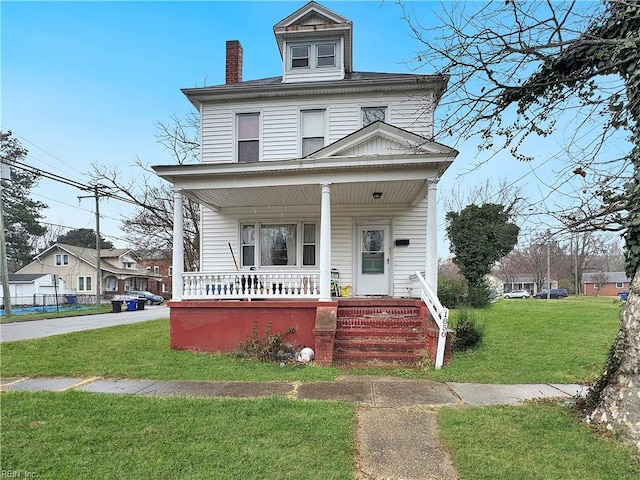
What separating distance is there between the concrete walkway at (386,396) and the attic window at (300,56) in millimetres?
9192

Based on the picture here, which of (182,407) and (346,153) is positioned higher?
(346,153)

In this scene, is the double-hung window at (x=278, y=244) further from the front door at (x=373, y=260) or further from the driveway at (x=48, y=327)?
the driveway at (x=48, y=327)

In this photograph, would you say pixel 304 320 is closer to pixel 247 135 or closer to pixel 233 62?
pixel 247 135

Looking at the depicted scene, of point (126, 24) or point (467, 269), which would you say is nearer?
point (126, 24)

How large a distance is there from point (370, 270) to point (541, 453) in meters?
7.22

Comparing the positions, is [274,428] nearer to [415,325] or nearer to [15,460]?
[15,460]

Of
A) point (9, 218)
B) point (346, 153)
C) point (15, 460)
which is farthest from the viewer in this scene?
point (9, 218)

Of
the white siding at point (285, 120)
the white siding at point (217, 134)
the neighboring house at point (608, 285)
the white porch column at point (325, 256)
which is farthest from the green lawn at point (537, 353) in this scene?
the neighboring house at point (608, 285)

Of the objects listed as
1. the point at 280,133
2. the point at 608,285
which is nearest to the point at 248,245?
the point at 280,133

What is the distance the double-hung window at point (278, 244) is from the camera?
1063 cm

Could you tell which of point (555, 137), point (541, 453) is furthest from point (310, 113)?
point (541, 453)

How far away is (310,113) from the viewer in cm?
1078

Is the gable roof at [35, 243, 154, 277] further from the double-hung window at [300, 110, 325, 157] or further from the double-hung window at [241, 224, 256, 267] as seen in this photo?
the double-hung window at [300, 110, 325, 157]

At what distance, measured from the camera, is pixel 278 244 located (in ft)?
35.4
